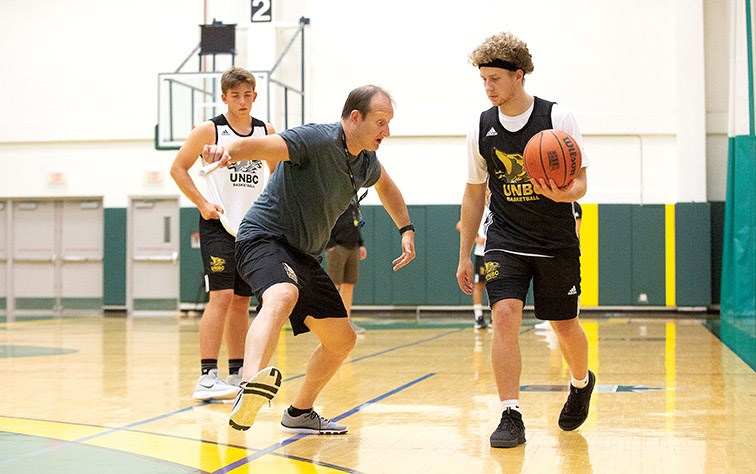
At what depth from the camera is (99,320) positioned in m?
15.5

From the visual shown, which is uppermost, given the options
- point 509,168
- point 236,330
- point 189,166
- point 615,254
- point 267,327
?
point 189,166

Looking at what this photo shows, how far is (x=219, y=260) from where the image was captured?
570 cm

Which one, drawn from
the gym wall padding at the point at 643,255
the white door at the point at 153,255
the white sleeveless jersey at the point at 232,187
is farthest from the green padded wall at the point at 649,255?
the white sleeveless jersey at the point at 232,187

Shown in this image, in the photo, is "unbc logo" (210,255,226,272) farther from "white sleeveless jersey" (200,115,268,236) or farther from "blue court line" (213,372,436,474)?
"blue court line" (213,372,436,474)

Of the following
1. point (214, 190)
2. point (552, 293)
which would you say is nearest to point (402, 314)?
point (214, 190)

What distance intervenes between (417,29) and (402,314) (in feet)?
15.9

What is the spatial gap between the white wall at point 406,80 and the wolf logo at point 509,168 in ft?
39.2

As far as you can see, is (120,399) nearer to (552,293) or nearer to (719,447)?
(552,293)

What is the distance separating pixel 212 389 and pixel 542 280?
87.2 inches

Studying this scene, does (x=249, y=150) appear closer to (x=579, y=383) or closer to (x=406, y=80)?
(x=579, y=383)

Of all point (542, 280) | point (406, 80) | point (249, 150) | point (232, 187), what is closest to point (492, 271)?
point (542, 280)

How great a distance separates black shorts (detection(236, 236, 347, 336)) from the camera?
4.00 m

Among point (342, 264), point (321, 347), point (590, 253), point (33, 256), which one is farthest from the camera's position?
point (33, 256)

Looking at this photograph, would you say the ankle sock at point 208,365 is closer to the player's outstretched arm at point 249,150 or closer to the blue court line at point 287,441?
the blue court line at point 287,441
